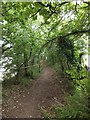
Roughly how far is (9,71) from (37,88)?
78.8 inches

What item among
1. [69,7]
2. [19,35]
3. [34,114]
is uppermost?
[19,35]

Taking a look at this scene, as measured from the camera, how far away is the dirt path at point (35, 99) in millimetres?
8820

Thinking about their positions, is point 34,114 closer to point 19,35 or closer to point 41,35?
point 19,35

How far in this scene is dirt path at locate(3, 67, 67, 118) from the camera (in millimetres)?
8820

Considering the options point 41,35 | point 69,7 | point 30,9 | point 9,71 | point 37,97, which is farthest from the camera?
point 41,35

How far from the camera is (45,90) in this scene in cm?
1209

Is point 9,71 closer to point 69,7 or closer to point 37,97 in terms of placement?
point 37,97

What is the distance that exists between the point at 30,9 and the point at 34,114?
6.96m

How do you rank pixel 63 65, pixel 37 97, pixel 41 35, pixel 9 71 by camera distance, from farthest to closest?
1. pixel 41 35
2. pixel 63 65
3. pixel 9 71
4. pixel 37 97

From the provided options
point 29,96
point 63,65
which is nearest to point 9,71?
point 29,96

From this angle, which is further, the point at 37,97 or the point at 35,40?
the point at 35,40

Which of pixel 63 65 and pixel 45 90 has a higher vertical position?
pixel 63 65

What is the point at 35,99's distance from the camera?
10727mm

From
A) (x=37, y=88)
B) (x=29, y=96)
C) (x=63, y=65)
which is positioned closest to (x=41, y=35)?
(x=63, y=65)
